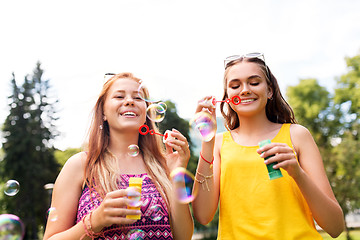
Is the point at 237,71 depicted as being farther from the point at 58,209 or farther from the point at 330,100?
the point at 330,100

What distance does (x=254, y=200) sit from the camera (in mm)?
2092

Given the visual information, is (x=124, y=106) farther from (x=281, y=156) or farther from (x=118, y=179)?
(x=281, y=156)

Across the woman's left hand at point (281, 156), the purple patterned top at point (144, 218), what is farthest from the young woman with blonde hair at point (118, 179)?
the woman's left hand at point (281, 156)

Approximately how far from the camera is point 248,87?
7.39ft

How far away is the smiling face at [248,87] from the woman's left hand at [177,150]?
42cm

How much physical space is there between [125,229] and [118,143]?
2.14ft

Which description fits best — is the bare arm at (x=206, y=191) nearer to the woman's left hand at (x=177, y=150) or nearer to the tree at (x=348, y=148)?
the woman's left hand at (x=177, y=150)

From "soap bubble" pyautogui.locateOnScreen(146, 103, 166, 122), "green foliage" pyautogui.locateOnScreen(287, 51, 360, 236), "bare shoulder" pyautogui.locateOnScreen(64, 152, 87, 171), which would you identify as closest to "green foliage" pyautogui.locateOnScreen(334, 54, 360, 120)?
"green foliage" pyautogui.locateOnScreen(287, 51, 360, 236)

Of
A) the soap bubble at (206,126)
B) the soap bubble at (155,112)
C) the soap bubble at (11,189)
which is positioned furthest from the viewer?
the soap bubble at (11,189)

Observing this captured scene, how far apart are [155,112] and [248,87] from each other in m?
0.91

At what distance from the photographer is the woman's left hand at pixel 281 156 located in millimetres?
1859

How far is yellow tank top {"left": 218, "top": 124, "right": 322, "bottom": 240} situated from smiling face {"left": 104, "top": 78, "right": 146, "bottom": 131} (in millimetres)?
683

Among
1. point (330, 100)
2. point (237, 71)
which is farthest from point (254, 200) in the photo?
point (330, 100)

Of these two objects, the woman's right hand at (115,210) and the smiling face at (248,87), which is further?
the smiling face at (248,87)
